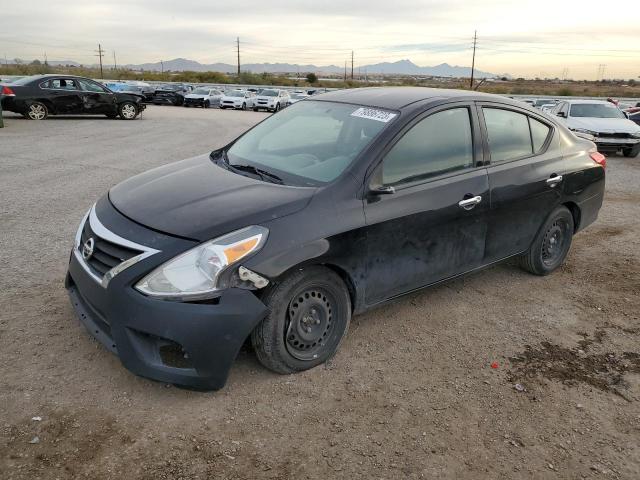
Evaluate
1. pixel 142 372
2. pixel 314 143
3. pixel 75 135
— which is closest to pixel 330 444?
pixel 142 372

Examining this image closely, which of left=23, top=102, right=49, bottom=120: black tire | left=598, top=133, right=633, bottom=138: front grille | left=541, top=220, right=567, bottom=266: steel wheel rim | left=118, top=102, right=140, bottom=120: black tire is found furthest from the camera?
left=118, top=102, right=140, bottom=120: black tire

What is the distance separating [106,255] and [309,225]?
1188mm

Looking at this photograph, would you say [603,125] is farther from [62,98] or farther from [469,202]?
[62,98]

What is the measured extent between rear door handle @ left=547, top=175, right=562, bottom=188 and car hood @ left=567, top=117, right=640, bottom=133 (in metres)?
10.5

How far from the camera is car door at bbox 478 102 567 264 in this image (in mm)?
4363

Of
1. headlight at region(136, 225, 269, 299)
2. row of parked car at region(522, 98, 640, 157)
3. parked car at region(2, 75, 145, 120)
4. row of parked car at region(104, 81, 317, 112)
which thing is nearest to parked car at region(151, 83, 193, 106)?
row of parked car at region(104, 81, 317, 112)

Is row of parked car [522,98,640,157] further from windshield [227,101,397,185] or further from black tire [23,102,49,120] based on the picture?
black tire [23,102,49,120]

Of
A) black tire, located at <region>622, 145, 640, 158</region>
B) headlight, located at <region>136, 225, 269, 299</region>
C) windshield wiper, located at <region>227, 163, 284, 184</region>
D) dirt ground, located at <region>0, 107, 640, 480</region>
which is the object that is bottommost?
dirt ground, located at <region>0, 107, 640, 480</region>

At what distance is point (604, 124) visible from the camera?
14.4 meters

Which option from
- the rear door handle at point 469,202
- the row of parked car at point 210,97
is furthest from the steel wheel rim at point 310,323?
the row of parked car at point 210,97

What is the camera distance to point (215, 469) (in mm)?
2600

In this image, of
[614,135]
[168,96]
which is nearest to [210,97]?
[168,96]

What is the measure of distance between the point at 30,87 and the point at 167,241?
17.5 metres

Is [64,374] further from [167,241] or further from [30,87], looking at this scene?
[30,87]
